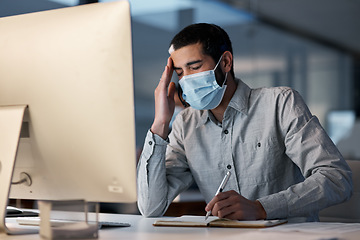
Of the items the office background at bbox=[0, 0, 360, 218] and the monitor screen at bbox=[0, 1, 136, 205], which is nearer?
the monitor screen at bbox=[0, 1, 136, 205]

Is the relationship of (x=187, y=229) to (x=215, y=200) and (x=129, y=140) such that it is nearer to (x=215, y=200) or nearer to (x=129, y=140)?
(x=215, y=200)

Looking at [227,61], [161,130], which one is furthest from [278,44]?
[161,130]

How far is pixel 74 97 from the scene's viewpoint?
48.3 inches

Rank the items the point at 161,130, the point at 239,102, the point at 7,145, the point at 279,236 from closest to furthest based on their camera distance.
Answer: the point at 279,236, the point at 7,145, the point at 161,130, the point at 239,102

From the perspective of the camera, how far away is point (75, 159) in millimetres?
1229

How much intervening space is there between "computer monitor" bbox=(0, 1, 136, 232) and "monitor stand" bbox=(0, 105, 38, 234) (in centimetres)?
1

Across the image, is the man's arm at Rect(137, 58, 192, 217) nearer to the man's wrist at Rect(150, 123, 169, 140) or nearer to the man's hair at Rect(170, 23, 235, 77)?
the man's wrist at Rect(150, 123, 169, 140)

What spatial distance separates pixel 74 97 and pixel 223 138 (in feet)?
2.84

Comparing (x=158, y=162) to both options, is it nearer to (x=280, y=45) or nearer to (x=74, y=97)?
(x=74, y=97)

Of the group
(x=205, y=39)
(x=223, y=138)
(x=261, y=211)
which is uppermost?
(x=205, y=39)

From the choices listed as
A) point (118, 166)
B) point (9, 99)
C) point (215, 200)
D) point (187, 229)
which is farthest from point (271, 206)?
point (9, 99)

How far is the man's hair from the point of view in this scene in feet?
6.53

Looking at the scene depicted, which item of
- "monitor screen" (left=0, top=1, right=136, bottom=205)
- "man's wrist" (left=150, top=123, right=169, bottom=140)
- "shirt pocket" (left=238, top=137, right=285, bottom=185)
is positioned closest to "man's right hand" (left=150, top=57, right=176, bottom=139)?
"man's wrist" (left=150, top=123, right=169, bottom=140)

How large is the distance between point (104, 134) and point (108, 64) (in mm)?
161
